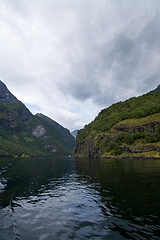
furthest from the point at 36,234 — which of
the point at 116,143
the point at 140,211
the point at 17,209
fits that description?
the point at 116,143

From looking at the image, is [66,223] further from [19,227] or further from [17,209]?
[17,209]

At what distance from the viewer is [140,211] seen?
11.0 metres

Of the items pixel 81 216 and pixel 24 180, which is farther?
pixel 24 180

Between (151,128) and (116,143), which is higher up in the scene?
(151,128)

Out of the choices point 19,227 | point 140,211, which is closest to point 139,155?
point 140,211

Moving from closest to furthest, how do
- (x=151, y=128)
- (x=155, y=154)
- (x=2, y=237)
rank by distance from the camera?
(x=2, y=237) < (x=155, y=154) < (x=151, y=128)

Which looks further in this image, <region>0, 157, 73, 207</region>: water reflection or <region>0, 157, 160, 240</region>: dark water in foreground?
<region>0, 157, 73, 207</region>: water reflection

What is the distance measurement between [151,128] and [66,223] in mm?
113047

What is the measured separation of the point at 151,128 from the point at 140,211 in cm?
10860

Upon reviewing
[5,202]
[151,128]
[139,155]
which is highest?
[151,128]

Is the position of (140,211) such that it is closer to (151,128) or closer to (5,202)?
(5,202)

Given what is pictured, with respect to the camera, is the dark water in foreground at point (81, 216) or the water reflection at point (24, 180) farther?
the water reflection at point (24, 180)

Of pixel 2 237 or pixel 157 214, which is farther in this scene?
pixel 157 214

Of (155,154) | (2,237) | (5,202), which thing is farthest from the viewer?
(155,154)
